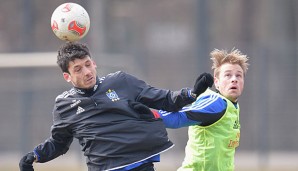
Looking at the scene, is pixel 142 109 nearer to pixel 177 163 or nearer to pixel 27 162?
pixel 27 162

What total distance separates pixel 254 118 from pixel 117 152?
709cm

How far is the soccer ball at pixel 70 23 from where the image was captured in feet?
19.7

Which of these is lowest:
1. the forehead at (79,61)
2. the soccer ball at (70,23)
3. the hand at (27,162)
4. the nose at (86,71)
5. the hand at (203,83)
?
the hand at (27,162)

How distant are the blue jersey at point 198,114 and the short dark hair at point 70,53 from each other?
65cm

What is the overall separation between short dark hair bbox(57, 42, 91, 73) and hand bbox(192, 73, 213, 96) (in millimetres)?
768

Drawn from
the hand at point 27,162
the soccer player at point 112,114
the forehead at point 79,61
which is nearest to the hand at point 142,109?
the soccer player at point 112,114

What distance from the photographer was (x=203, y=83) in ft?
18.5

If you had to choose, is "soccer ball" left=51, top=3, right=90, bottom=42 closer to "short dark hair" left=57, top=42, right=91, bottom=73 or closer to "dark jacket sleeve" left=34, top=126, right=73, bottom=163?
"short dark hair" left=57, top=42, right=91, bottom=73

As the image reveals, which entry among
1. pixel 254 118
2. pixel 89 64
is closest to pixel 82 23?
pixel 89 64

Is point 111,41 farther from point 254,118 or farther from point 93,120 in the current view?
point 93,120

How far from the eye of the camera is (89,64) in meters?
5.82

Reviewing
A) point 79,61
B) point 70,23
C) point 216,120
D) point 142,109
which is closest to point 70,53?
point 79,61

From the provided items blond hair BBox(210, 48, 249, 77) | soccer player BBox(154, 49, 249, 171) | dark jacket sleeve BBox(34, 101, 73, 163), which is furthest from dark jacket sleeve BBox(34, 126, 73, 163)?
blond hair BBox(210, 48, 249, 77)

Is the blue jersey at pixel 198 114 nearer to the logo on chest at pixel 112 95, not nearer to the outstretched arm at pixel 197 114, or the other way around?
the outstretched arm at pixel 197 114
